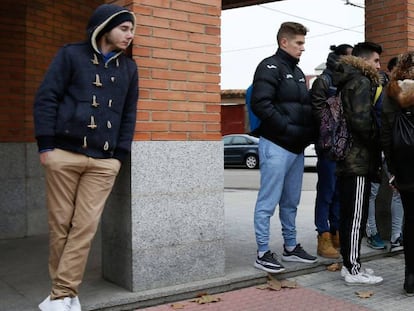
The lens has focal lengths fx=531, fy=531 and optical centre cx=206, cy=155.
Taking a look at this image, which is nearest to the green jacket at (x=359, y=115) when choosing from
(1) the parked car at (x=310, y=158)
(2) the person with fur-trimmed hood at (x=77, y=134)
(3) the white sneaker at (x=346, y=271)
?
(3) the white sneaker at (x=346, y=271)

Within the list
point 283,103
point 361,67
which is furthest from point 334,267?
point 361,67

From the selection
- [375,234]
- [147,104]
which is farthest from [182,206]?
[375,234]

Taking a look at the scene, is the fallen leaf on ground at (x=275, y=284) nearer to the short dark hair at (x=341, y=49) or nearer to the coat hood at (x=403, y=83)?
the coat hood at (x=403, y=83)

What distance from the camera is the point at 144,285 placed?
156 inches

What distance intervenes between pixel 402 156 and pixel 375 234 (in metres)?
1.65

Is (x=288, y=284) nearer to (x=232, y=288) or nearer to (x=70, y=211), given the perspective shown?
(x=232, y=288)

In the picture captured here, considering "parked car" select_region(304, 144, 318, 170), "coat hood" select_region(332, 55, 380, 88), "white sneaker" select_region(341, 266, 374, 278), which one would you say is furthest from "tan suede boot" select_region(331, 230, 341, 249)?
"parked car" select_region(304, 144, 318, 170)

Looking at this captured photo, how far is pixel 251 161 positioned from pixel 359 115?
17.7m

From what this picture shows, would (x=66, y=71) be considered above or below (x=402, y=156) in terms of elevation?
above

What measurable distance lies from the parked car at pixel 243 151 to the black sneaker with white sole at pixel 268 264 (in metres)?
17.2

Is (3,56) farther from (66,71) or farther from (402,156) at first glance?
(402,156)

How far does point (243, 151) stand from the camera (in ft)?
73.0

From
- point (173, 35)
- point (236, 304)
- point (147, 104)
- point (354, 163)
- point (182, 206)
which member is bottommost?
point (236, 304)

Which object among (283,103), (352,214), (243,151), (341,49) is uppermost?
(341,49)
